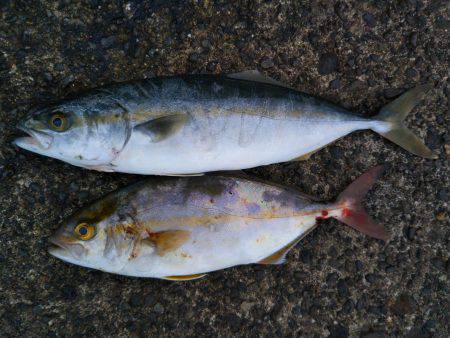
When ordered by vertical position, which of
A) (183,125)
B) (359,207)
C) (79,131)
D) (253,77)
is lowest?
(79,131)

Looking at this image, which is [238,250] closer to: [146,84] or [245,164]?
[245,164]

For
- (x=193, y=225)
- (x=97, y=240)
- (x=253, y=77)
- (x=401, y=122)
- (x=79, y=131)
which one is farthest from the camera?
(x=401, y=122)

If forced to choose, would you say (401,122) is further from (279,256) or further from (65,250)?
(65,250)

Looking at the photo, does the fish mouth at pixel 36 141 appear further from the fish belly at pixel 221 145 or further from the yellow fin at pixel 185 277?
the yellow fin at pixel 185 277

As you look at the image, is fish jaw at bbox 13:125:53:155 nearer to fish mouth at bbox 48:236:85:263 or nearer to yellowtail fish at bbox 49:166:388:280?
yellowtail fish at bbox 49:166:388:280

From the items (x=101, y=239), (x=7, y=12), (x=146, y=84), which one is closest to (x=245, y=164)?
(x=146, y=84)

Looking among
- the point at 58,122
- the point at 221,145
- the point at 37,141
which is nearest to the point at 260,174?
the point at 221,145
